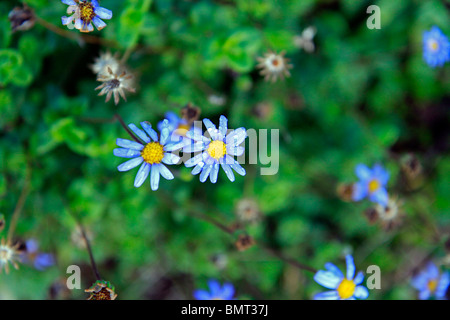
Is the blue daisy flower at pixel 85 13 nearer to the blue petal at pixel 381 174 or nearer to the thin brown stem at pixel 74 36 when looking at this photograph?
the thin brown stem at pixel 74 36

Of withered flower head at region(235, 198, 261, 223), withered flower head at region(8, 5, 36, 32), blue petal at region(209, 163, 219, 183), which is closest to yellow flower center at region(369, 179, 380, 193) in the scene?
withered flower head at region(235, 198, 261, 223)

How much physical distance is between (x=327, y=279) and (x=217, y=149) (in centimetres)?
151

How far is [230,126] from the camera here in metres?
4.41

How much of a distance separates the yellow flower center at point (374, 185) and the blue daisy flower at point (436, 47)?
139 cm

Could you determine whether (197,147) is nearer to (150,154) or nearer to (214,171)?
(214,171)

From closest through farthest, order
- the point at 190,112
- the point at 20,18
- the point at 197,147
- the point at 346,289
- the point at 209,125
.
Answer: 1. the point at 209,125
2. the point at 197,147
3. the point at 20,18
4. the point at 190,112
5. the point at 346,289

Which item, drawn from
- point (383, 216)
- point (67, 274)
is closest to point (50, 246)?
point (67, 274)

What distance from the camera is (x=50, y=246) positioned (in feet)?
15.6

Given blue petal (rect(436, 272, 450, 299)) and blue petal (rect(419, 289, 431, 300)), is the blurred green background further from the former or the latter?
blue petal (rect(419, 289, 431, 300))

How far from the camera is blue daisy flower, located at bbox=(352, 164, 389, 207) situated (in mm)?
4379

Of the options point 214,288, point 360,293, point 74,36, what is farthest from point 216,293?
point 74,36

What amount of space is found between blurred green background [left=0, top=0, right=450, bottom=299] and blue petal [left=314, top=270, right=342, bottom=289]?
2.70 feet

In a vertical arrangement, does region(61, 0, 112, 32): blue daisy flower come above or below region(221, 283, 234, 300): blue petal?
above
